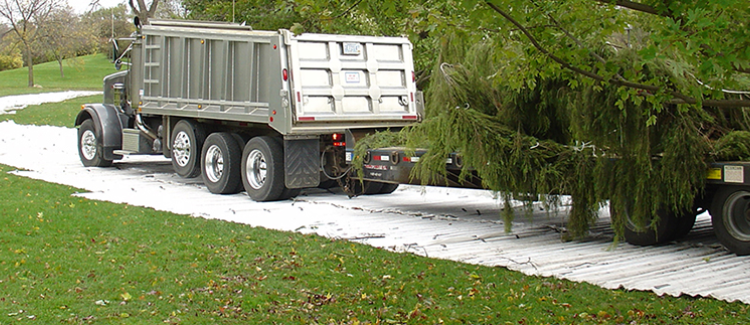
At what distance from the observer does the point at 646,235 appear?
8.58 metres

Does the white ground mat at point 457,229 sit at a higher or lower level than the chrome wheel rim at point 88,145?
lower

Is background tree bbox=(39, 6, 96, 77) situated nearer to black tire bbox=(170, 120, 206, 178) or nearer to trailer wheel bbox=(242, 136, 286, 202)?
black tire bbox=(170, 120, 206, 178)

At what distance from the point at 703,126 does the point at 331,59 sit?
217 inches

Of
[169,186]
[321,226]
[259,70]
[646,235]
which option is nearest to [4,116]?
[169,186]

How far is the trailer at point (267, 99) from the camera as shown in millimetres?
11867

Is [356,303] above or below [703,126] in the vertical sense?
below

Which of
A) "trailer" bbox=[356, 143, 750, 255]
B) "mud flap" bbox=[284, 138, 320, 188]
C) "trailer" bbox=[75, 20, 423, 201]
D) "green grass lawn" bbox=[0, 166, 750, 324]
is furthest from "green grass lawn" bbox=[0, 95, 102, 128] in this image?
"green grass lawn" bbox=[0, 166, 750, 324]

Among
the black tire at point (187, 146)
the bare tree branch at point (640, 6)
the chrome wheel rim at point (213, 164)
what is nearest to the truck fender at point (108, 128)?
the black tire at point (187, 146)

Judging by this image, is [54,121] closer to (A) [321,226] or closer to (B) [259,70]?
(B) [259,70]

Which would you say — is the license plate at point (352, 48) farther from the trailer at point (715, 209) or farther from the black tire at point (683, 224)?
the black tire at point (683, 224)

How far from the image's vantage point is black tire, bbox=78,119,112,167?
54.6 feet

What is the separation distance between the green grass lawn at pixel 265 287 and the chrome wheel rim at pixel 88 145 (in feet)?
26.4

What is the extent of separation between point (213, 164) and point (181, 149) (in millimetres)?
1025

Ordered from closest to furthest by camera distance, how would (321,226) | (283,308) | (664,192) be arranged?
(283,308)
(664,192)
(321,226)
